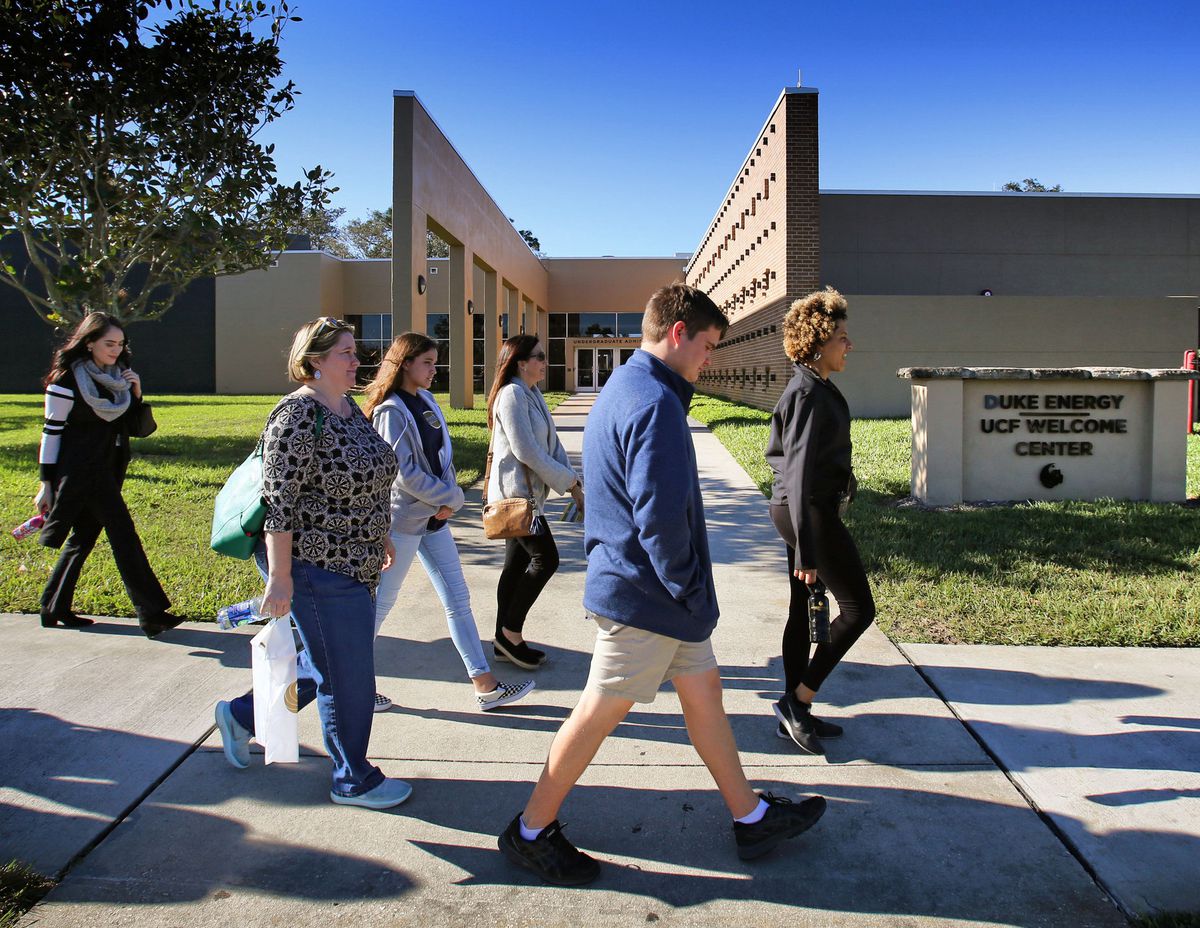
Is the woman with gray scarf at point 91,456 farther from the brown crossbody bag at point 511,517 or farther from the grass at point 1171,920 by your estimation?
the grass at point 1171,920

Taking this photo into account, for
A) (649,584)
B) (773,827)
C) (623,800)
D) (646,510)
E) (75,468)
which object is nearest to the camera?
(646,510)

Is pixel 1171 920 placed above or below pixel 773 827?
below

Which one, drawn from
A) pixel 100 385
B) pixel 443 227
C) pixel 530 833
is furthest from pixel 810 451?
pixel 443 227

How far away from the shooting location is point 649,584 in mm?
2705

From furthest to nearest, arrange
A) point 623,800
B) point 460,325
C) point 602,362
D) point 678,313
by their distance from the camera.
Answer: point 602,362 → point 460,325 → point 623,800 → point 678,313

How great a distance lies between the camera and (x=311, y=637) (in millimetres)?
3135

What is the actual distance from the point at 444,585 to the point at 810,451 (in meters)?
1.81

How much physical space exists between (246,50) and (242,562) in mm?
8112

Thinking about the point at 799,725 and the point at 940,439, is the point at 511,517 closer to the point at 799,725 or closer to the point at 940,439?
the point at 799,725

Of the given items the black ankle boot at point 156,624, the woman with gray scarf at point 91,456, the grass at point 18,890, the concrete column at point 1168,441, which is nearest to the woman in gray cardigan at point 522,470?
the black ankle boot at point 156,624

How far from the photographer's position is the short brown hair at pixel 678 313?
2.82 m

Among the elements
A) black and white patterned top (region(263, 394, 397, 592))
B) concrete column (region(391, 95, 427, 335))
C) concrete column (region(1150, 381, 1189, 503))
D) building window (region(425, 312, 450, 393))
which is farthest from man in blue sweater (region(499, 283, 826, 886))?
building window (region(425, 312, 450, 393))

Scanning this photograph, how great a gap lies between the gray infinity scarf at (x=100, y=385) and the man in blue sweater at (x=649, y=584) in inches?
134

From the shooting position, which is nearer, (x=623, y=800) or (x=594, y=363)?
(x=623, y=800)
